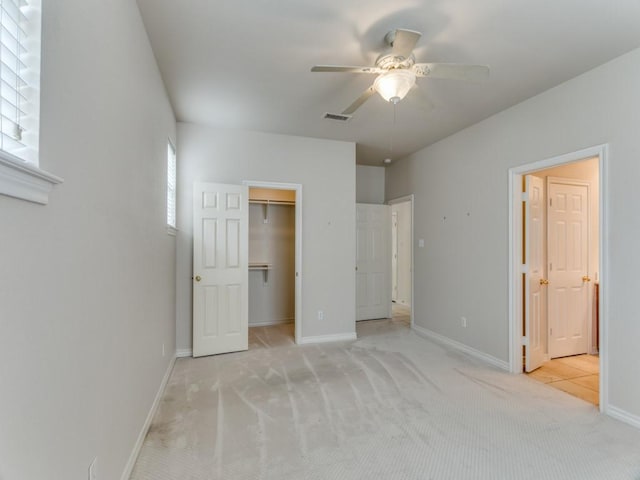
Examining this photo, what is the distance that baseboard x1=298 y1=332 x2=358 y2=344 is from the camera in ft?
13.8

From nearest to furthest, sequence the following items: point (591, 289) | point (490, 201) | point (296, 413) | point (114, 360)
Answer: point (114, 360), point (296, 413), point (490, 201), point (591, 289)

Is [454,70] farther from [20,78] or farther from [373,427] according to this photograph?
[373,427]

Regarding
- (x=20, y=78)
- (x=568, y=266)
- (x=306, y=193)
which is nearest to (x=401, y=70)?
(x=20, y=78)

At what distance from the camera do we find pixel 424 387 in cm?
289

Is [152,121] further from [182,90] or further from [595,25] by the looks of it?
[595,25]

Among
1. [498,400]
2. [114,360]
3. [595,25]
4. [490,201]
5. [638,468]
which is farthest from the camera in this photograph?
[490,201]

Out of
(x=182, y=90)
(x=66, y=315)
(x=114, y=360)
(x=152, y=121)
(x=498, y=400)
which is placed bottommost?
(x=498, y=400)

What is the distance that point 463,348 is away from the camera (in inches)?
154

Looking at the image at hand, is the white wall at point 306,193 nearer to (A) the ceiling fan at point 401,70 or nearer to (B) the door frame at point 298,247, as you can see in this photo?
(B) the door frame at point 298,247

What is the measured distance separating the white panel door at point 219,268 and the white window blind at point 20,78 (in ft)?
9.40

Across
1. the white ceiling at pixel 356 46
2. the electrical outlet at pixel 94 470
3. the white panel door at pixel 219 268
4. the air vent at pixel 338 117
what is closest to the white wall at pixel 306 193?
the white panel door at pixel 219 268

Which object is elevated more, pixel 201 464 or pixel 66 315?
pixel 66 315

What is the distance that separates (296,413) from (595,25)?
3.37 meters

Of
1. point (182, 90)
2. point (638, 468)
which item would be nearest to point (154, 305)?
point (182, 90)
